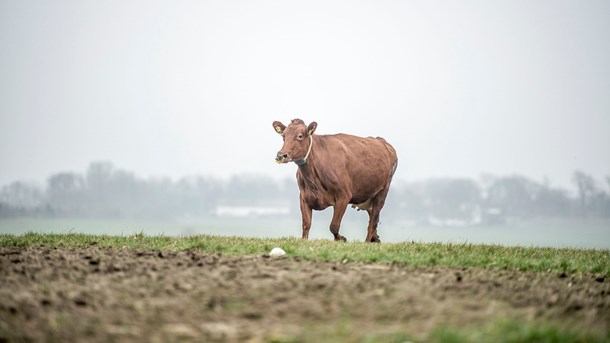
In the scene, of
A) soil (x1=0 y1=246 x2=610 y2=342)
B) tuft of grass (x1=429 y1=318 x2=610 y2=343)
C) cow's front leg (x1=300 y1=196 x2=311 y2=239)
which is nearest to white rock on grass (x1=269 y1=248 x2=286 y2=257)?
soil (x1=0 y1=246 x2=610 y2=342)

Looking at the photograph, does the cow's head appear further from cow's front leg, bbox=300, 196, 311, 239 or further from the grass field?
the grass field

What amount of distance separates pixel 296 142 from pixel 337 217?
84.6 inches

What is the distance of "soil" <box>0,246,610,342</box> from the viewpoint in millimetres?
6543

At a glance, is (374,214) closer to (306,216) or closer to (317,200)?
(317,200)

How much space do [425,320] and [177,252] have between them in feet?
21.2

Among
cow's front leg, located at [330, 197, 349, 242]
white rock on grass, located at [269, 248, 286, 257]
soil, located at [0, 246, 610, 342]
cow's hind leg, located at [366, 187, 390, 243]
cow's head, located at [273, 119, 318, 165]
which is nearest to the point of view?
soil, located at [0, 246, 610, 342]

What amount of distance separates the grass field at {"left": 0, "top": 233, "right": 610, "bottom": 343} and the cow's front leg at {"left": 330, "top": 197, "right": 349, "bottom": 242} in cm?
431

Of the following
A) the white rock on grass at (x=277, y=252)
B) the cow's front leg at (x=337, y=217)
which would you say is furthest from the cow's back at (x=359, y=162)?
the white rock on grass at (x=277, y=252)

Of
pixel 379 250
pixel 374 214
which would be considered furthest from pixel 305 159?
pixel 379 250

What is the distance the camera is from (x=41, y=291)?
8.27 meters

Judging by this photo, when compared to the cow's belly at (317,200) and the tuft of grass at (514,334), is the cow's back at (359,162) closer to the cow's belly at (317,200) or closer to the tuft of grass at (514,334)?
the cow's belly at (317,200)

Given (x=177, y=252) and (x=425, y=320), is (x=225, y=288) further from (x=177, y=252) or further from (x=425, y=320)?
(x=177, y=252)

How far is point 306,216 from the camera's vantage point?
17234mm

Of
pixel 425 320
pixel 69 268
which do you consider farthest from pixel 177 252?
pixel 425 320
